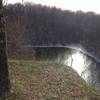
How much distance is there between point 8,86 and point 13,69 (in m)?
1.69

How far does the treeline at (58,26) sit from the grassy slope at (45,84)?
37.8 meters

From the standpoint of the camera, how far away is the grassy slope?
5586 millimetres

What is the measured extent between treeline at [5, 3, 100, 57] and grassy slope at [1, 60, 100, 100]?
37.8 metres

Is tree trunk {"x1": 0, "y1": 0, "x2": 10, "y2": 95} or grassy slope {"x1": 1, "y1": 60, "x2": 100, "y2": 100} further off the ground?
tree trunk {"x1": 0, "y1": 0, "x2": 10, "y2": 95}

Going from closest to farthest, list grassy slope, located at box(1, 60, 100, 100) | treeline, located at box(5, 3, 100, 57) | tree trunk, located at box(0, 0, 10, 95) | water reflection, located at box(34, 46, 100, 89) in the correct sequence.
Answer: tree trunk, located at box(0, 0, 10, 95), grassy slope, located at box(1, 60, 100, 100), water reflection, located at box(34, 46, 100, 89), treeline, located at box(5, 3, 100, 57)

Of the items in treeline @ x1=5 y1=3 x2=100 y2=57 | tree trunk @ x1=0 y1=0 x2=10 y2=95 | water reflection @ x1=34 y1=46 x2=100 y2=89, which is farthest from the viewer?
treeline @ x1=5 y1=3 x2=100 y2=57

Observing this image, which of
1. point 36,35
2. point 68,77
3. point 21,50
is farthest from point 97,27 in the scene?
point 68,77

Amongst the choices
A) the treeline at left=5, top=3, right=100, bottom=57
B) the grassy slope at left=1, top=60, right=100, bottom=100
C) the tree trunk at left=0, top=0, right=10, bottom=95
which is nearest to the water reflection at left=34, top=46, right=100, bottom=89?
the grassy slope at left=1, top=60, right=100, bottom=100

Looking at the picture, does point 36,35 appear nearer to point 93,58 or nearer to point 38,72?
point 93,58

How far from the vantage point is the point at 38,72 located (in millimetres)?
7039

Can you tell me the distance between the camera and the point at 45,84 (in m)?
6.30

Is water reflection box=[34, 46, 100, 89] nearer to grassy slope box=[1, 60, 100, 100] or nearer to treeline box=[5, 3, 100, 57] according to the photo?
grassy slope box=[1, 60, 100, 100]

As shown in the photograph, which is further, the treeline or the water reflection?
the treeline

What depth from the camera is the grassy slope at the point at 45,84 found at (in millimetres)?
5586
